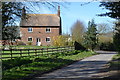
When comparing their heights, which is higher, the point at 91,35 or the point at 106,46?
the point at 91,35

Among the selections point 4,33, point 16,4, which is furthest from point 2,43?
point 16,4

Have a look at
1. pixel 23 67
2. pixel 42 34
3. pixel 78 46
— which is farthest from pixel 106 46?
pixel 23 67

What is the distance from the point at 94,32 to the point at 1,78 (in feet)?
104

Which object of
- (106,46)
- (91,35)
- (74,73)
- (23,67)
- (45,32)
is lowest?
(74,73)

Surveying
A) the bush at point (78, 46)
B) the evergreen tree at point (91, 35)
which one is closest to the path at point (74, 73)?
the bush at point (78, 46)

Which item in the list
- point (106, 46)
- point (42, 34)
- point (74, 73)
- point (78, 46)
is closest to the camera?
point (74, 73)

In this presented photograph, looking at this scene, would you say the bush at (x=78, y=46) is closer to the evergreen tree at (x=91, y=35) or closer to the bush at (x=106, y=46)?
the evergreen tree at (x=91, y=35)

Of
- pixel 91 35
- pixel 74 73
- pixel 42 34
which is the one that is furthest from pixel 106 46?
pixel 74 73

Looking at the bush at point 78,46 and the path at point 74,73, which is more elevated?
the bush at point 78,46

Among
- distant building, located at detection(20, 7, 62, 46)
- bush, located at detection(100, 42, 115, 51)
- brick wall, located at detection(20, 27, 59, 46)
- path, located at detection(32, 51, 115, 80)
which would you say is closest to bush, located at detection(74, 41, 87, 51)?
bush, located at detection(100, 42, 115, 51)

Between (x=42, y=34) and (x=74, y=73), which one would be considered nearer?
(x=74, y=73)

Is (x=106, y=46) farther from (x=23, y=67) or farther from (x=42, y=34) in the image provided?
(x=23, y=67)

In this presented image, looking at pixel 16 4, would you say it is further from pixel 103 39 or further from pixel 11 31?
pixel 103 39

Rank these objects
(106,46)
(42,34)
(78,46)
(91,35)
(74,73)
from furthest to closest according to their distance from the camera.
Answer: (42,34)
(106,46)
(91,35)
(78,46)
(74,73)
